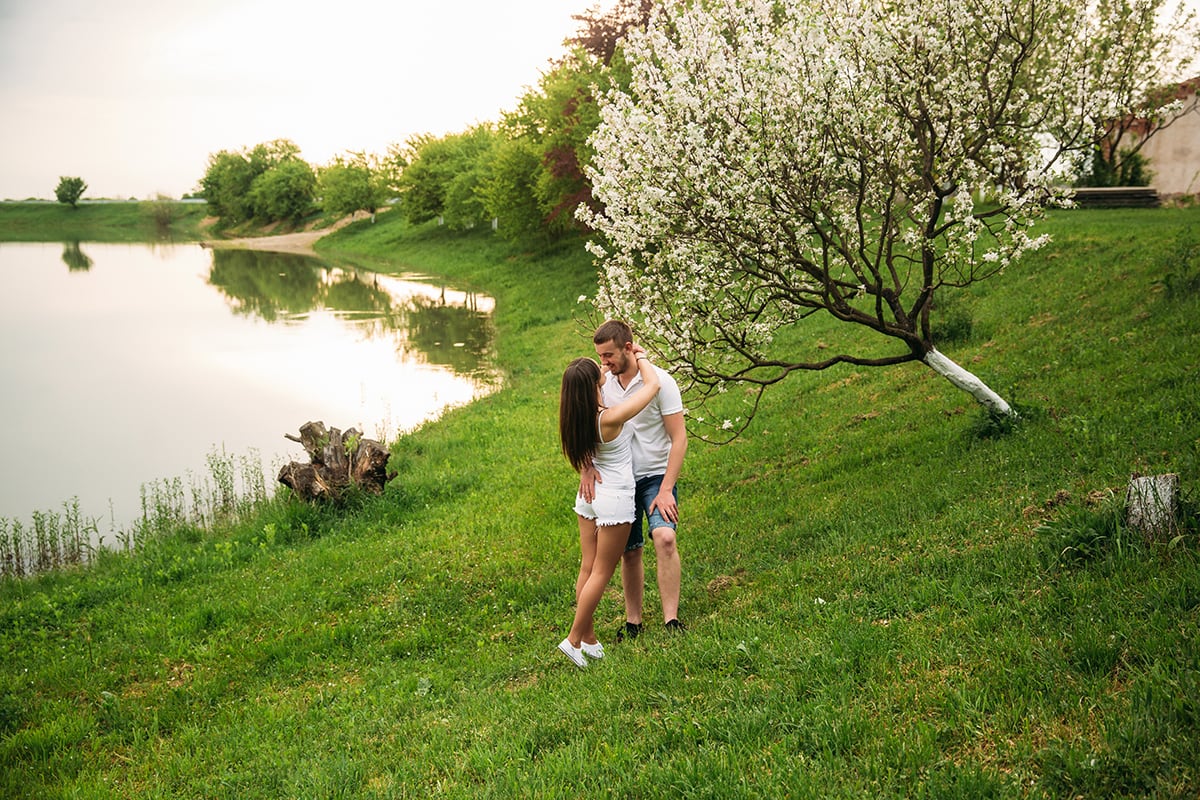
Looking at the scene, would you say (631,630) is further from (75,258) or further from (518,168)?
(75,258)

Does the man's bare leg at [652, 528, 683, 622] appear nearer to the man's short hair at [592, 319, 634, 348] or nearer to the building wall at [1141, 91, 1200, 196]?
the man's short hair at [592, 319, 634, 348]

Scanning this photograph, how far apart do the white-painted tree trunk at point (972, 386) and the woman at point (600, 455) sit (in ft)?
16.6

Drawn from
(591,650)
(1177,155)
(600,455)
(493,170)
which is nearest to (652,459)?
(600,455)

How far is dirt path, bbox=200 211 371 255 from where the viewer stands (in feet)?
291

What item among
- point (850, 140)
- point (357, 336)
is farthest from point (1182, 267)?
point (357, 336)

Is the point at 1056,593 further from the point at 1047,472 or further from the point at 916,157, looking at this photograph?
the point at 916,157

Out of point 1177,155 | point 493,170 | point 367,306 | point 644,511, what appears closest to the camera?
point 644,511

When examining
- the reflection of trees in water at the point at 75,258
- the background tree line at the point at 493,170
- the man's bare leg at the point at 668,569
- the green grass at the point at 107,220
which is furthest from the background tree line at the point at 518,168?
the reflection of trees in water at the point at 75,258

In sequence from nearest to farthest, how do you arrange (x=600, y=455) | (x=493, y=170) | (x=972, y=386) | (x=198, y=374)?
(x=600, y=455)
(x=972, y=386)
(x=198, y=374)
(x=493, y=170)

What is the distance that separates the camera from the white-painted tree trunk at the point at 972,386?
943cm

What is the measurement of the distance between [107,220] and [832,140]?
497 feet

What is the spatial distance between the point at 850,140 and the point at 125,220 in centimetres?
14906

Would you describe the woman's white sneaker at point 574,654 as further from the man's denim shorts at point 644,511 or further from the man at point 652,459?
the man's denim shorts at point 644,511

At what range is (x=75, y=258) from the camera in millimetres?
72312
